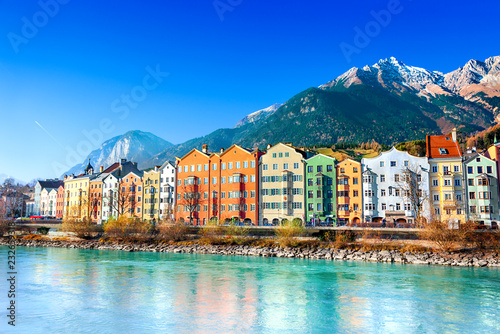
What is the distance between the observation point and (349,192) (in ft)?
219

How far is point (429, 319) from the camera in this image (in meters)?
21.1

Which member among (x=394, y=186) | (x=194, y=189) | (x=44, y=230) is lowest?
(x=44, y=230)

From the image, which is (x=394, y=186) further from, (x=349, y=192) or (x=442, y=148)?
(x=442, y=148)

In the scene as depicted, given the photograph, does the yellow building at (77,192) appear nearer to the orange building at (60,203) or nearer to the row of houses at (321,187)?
Answer: the orange building at (60,203)

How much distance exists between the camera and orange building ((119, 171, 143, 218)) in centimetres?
8975

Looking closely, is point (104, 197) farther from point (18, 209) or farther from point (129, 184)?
point (18, 209)

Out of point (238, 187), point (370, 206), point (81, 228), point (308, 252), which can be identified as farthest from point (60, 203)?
point (370, 206)

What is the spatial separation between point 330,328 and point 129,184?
8052 cm

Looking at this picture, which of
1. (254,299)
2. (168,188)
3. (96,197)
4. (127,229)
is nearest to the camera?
(254,299)

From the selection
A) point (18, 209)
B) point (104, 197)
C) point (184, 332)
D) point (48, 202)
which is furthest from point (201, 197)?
point (18, 209)

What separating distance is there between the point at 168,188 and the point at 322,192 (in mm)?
33659

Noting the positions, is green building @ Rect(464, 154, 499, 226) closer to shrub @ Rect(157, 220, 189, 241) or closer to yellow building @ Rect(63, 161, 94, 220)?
shrub @ Rect(157, 220, 189, 241)

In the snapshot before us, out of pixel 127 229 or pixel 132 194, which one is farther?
pixel 132 194

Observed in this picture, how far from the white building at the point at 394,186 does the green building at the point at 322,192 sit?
5.25 meters
